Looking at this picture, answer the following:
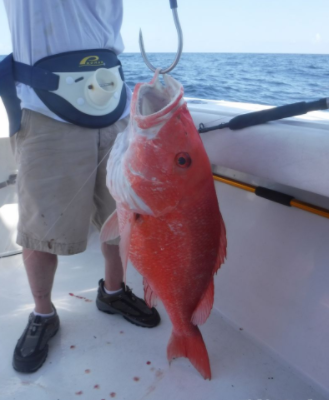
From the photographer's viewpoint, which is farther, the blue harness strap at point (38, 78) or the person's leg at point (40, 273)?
the person's leg at point (40, 273)

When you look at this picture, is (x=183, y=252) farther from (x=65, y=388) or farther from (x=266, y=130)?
(x=65, y=388)

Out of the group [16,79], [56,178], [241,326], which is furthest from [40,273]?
[241,326]

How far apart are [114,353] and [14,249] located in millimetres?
1335

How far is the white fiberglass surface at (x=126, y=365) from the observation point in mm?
1729

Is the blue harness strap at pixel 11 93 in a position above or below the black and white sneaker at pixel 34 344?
above

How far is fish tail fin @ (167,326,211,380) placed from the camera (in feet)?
5.20

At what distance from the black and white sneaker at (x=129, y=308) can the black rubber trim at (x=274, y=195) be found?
925 mm

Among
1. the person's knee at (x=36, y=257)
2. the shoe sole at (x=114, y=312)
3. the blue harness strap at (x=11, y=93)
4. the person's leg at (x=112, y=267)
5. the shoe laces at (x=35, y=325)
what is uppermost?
the blue harness strap at (x=11, y=93)

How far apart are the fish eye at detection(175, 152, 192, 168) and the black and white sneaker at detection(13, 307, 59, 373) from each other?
4.04ft

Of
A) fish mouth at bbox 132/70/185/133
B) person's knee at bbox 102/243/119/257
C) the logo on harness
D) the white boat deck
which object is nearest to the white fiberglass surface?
the white boat deck

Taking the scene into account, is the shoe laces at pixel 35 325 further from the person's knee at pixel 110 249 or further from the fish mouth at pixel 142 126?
the fish mouth at pixel 142 126

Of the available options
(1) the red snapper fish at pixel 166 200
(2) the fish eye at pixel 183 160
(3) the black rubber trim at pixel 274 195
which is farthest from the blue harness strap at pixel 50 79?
(3) the black rubber trim at pixel 274 195

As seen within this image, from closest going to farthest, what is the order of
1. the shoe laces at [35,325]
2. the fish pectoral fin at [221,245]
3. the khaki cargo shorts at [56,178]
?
the fish pectoral fin at [221,245], the khaki cargo shorts at [56,178], the shoe laces at [35,325]

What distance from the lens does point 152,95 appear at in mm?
1233
